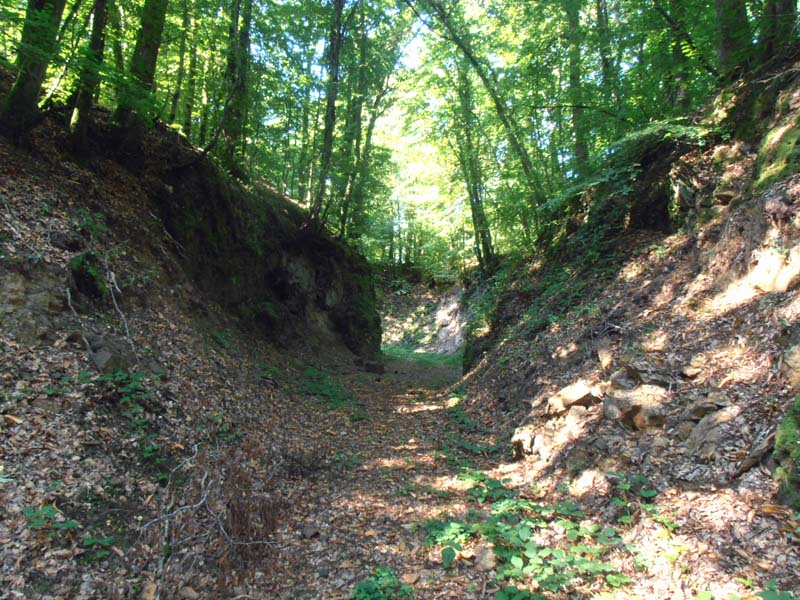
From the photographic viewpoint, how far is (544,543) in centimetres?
420

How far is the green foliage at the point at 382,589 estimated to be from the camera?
3.73 meters

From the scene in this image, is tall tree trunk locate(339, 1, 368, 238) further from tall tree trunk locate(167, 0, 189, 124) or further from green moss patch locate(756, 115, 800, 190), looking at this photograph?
green moss patch locate(756, 115, 800, 190)

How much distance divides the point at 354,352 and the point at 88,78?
11.0 m

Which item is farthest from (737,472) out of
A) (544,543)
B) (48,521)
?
(48,521)

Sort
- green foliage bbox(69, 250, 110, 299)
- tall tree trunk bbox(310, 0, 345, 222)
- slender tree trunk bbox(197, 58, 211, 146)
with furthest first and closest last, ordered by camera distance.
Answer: tall tree trunk bbox(310, 0, 345, 222) → slender tree trunk bbox(197, 58, 211, 146) → green foliage bbox(69, 250, 110, 299)

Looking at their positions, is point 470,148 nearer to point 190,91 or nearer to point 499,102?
point 499,102

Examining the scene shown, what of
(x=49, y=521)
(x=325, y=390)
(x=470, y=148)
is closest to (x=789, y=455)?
(x=49, y=521)

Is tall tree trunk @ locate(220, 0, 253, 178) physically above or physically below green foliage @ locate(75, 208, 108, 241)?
above

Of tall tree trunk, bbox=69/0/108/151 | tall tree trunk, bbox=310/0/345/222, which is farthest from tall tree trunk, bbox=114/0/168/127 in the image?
tall tree trunk, bbox=310/0/345/222

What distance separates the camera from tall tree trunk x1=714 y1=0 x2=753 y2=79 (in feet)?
25.5

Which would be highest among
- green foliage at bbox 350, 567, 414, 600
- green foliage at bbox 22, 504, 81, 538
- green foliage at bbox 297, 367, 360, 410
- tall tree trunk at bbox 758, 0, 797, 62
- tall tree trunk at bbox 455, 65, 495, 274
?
tall tree trunk at bbox 455, 65, 495, 274

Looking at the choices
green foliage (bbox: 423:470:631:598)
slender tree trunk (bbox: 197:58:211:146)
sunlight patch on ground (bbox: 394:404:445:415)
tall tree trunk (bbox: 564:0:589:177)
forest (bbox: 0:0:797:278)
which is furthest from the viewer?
slender tree trunk (bbox: 197:58:211:146)

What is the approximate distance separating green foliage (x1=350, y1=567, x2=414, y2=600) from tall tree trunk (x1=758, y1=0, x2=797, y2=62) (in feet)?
32.4

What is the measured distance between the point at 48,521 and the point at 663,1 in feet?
42.8
